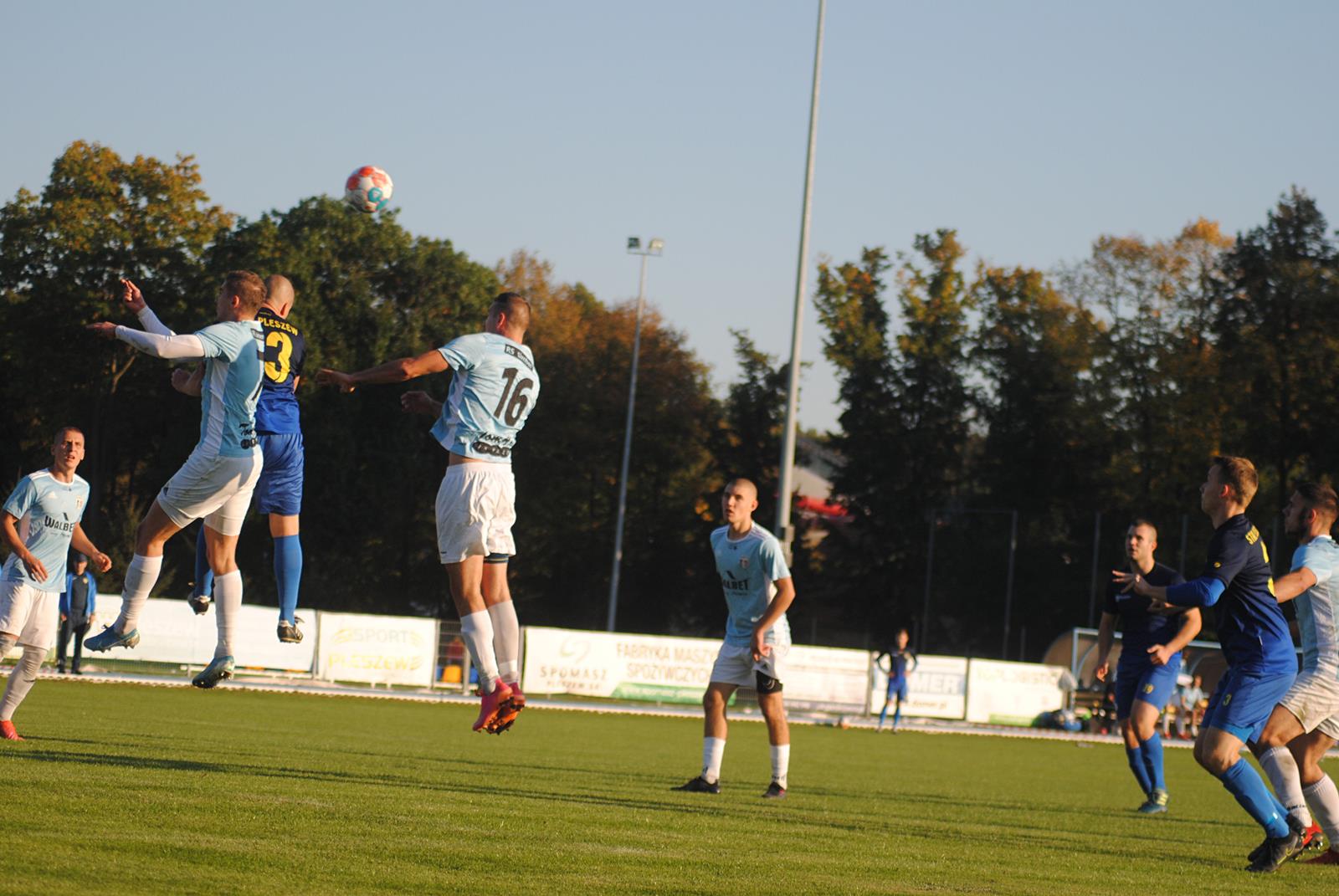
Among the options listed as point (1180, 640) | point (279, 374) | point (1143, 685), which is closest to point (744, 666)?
point (1180, 640)

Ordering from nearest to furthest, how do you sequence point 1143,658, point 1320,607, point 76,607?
point 1320,607 < point 1143,658 < point 76,607

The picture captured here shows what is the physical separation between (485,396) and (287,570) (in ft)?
7.57

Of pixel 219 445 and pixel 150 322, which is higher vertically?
pixel 150 322

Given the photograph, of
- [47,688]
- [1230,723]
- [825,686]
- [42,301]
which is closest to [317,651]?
[47,688]

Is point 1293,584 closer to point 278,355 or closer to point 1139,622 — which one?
point 1139,622

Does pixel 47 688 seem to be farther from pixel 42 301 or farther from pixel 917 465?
pixel 917 465

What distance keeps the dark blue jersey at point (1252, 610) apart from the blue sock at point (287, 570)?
6228 mm

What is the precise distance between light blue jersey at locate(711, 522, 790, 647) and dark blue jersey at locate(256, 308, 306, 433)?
3792 millimetres

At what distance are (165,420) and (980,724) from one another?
3351 cm

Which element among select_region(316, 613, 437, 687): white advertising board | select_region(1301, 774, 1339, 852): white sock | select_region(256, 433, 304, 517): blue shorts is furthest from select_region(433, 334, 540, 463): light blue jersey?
select_region(316, 613, 437, 687): white advertising board

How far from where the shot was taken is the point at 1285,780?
10055 mm

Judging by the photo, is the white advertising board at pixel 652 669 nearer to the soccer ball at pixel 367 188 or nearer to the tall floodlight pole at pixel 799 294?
the tall floodlight pole at pixel 799 294

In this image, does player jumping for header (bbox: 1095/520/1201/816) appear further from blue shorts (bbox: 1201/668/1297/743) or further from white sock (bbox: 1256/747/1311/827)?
blue shorts (bbox: 1201/668/1297/743)

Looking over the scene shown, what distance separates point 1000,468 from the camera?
2537 inches
